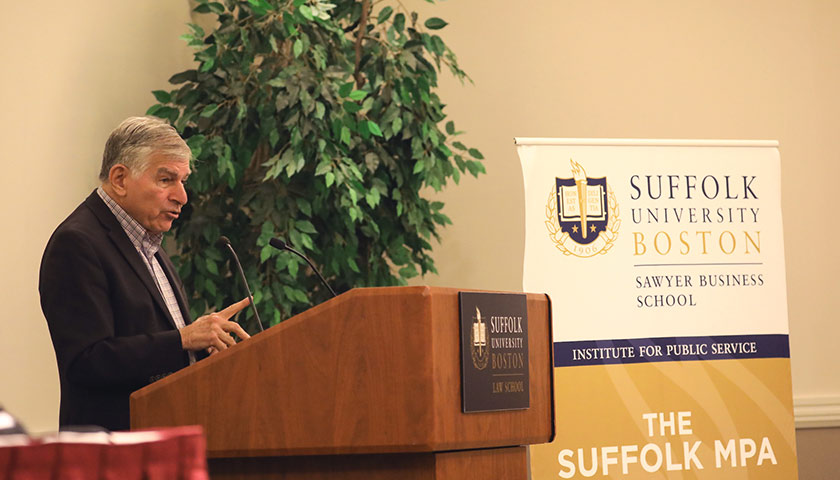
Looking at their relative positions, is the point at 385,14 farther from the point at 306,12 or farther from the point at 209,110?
the point at 209,110

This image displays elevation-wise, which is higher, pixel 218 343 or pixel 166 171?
pixel 166 171

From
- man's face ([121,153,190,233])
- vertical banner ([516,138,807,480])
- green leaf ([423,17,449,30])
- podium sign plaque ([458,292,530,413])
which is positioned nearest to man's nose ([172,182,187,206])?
man's face ([121,153,190,233])

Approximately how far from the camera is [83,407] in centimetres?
201

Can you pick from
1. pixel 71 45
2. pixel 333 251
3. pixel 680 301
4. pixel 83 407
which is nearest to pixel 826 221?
pixel 680 301

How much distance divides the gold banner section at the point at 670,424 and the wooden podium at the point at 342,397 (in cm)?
187

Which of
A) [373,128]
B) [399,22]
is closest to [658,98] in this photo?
[399,22]

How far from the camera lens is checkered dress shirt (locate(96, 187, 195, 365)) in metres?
2.21

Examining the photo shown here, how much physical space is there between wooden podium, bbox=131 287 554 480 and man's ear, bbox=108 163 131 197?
24.0 inches

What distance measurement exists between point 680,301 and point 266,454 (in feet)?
7.87

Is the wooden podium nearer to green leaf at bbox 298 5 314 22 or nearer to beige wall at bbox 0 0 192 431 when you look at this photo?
beige wall at bbox 0 0 192 431

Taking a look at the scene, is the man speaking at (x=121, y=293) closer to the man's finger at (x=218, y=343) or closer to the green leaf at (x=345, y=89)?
the man's finger at (x=218, y=343)

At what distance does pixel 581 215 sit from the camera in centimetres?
368

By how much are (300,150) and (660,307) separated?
1514 millimetres

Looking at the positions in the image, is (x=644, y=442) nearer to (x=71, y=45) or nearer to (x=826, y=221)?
(x=826, y=221)
